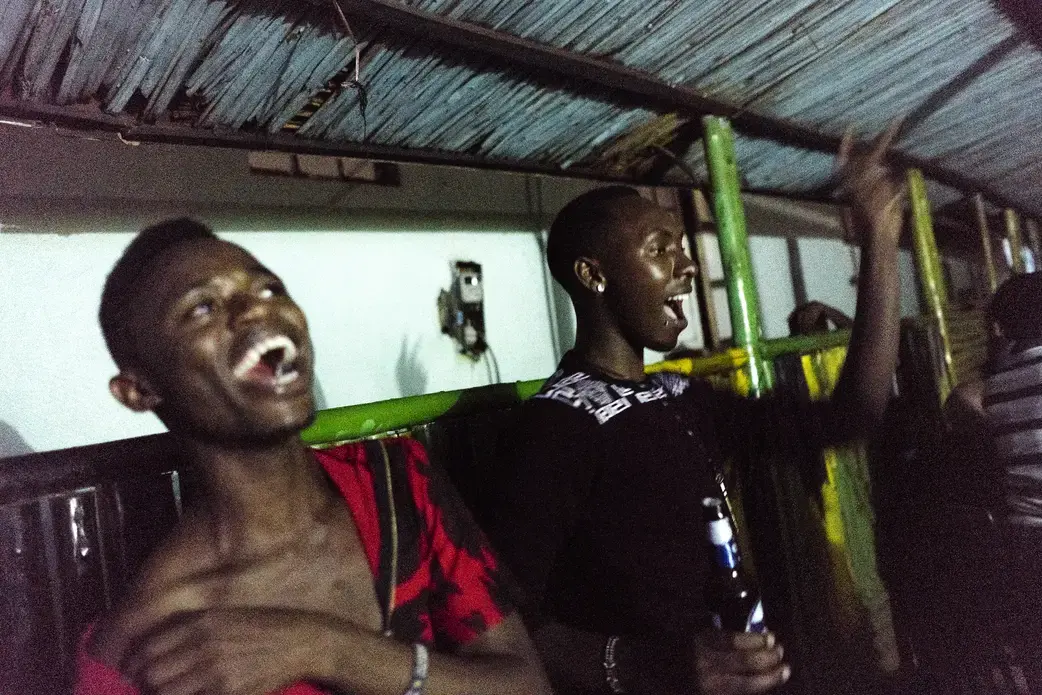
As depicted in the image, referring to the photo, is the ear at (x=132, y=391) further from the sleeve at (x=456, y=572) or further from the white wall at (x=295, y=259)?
the white wall at (x=295, y=259)

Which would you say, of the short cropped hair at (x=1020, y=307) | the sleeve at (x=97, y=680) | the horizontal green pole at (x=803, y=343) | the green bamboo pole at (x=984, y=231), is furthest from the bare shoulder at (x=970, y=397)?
the green bamboo pole at (x=984, y=231)

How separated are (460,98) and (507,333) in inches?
72.3

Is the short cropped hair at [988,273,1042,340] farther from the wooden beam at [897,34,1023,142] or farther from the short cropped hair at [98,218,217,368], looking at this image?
the short cropped hair at [98,218,217,368]

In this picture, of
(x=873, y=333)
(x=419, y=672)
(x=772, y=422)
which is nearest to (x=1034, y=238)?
(x=772, y=422)

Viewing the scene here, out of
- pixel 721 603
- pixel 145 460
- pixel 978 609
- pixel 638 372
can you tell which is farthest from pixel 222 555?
pixel 978 609

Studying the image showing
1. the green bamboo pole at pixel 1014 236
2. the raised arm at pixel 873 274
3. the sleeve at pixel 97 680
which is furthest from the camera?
the green bamboo pole at pixel 1014 236

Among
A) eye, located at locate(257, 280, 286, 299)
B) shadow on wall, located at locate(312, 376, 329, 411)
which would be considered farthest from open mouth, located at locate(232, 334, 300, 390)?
shadow on wall, located at locate(312, 376, 329, 411)

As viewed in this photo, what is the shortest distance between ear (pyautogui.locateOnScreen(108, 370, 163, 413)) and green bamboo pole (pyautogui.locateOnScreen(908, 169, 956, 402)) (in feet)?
15.9

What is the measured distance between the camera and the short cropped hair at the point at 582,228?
2.15 metres

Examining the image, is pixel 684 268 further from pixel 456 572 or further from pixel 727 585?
pixel 456 572

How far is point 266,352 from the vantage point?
129 centimetres

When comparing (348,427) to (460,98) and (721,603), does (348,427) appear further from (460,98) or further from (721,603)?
(460,98)

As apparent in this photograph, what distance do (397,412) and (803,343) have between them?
235cm

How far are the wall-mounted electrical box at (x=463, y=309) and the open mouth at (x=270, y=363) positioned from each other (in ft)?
7.95
